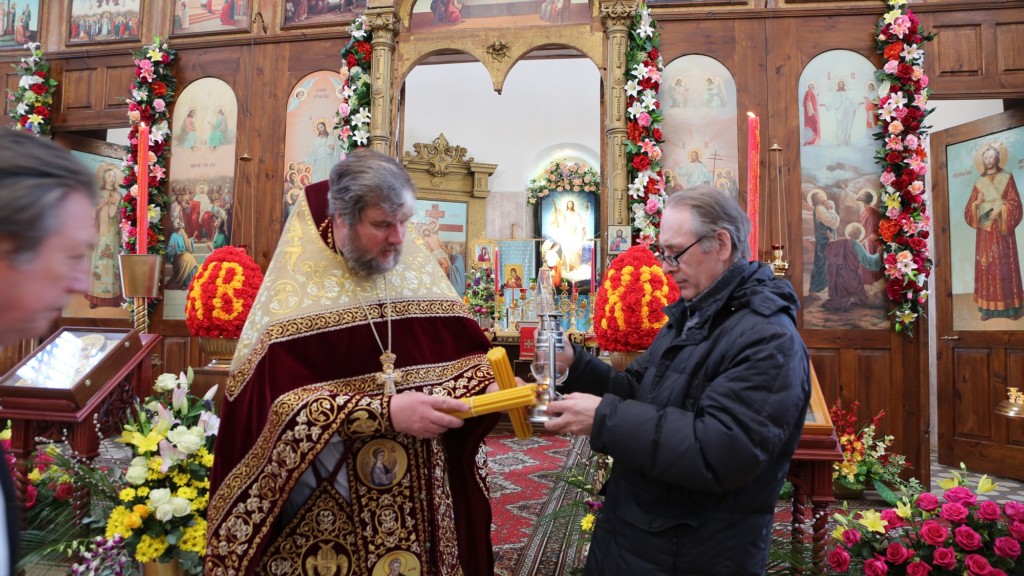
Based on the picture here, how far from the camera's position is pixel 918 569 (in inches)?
101

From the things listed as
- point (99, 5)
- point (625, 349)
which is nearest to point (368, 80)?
point (99, 5)

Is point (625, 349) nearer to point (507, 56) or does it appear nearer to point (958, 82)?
point (507, 56)

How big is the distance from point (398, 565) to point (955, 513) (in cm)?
228

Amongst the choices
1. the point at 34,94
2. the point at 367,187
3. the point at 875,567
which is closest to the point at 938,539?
the point at 875,567

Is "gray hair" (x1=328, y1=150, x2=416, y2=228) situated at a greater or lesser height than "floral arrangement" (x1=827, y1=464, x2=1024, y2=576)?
greater

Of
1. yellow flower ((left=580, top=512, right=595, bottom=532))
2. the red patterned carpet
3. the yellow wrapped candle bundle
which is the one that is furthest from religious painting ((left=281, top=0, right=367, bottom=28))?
the yellow wrapped candle bundle

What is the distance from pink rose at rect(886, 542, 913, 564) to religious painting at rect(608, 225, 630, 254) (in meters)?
4.13

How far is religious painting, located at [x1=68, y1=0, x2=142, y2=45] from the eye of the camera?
8.06 m

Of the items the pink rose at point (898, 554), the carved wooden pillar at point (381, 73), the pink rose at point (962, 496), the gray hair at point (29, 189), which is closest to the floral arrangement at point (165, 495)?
the gray hair at point (29, 189)

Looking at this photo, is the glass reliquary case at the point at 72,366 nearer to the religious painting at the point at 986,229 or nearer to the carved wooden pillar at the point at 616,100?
the carved wooden pillar at the point at 616,100

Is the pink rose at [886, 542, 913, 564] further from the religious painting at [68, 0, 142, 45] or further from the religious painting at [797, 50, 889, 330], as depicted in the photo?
the religious painting at [68, 0, 142, 45]

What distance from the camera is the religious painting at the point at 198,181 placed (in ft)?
25.4

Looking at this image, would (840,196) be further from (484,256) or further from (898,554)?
(484,256)

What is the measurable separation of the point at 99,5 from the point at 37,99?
1.43 metres
